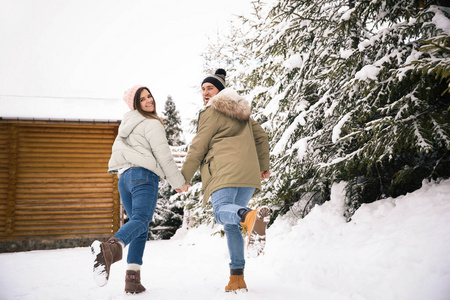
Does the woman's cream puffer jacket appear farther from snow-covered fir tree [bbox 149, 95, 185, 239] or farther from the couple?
snow-covered fir tree [bbox 149, 95, 185, 239]

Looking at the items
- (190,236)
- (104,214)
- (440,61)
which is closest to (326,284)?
(440,61)

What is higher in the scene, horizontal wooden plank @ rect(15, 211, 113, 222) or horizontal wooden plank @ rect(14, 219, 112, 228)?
horizontal wooden plank @ rect(15, 211, 113, 222)

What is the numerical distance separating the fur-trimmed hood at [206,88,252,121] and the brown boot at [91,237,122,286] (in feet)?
5.06

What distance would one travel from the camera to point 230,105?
3.20 m

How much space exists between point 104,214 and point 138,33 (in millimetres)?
104279

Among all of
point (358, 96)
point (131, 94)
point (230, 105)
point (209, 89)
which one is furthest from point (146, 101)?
point (358, 96)

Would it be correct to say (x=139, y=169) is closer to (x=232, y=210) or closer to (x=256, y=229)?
(x=232, y=210)

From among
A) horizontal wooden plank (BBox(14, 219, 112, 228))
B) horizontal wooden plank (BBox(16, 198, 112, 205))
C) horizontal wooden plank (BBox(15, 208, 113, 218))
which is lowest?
horizontal wooden plank (BBox(14, 219, 112, 228))

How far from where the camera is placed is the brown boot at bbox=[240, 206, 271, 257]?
8.34ft

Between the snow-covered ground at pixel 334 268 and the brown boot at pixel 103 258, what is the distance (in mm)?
675

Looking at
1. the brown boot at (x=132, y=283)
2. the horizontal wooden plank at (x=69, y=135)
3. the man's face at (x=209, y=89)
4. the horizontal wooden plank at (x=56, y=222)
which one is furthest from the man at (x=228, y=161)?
the horizontal wooden plank at (x=69, y=135)

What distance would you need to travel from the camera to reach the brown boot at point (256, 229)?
2.54m

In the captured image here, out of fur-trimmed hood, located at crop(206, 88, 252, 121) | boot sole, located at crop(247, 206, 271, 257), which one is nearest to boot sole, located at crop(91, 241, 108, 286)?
boot sole, located at crop(247, 206, 271, 257)

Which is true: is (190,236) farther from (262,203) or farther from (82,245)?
(262,203)
